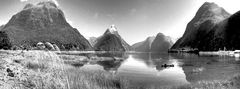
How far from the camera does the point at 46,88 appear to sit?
9.24 m

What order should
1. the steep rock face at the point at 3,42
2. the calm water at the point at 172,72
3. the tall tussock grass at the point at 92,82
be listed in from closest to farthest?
the tall tussock grass at the point at 92,82, the calm water at the point at 172,72, the steep rock face at the point at 3,42

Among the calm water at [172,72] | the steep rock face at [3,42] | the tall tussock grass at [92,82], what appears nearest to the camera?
the tall tussock grass at [92,82]

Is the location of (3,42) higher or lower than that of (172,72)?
higher

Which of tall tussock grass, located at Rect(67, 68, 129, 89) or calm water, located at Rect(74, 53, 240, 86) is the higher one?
tall tussock grass, located at Rect(67, 68, 129, 89)

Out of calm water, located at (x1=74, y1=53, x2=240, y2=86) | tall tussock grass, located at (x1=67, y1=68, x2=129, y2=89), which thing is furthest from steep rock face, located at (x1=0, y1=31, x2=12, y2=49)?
tall tussock grass, located at (x1=67, y1=68, x2=129, y2=89)

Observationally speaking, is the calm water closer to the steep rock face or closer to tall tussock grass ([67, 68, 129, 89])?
tall tussock grass ([67, 68, 129, 89])

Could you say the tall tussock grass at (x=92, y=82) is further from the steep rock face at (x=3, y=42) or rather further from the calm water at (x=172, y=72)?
the steep rock face at (x=3, y=42)

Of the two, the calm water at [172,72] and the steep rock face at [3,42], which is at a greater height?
the steep rock face at [3,42]

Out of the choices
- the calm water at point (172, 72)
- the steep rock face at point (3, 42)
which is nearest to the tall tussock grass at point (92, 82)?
the calm water at point (172, 72)

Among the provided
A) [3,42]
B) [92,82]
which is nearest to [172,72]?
[92,82]

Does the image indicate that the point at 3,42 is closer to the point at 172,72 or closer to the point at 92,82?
the point at 172,72

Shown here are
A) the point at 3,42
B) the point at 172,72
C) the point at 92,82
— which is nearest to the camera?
the point at 92,82

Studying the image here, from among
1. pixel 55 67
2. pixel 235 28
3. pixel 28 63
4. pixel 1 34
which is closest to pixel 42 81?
pixel 55 67

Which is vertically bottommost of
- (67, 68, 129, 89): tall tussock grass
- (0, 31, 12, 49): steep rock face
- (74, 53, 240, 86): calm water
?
(74, 53, 240, 86): calm water
